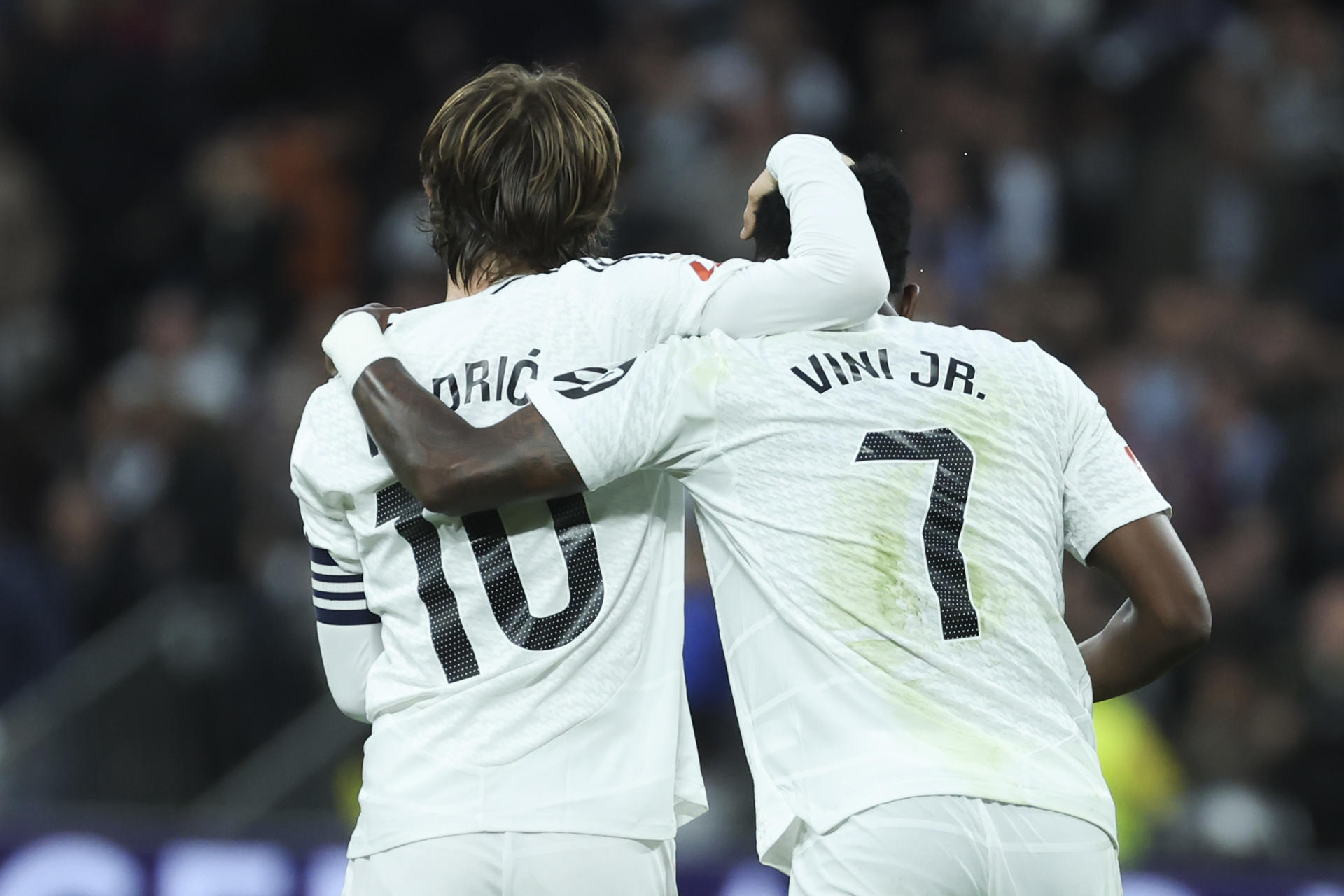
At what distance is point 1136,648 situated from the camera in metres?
3.10

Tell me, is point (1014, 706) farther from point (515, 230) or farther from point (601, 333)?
point (515, 230)

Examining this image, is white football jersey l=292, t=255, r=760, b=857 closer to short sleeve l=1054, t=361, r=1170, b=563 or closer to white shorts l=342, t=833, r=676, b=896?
white shorts l=342, t=833, r=676, b=896

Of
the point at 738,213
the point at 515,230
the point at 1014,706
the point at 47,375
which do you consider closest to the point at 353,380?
the point at 515,230

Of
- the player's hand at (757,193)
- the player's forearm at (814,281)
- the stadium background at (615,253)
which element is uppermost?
the player's hand at (757,193)

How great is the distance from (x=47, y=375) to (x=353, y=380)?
7.48 m

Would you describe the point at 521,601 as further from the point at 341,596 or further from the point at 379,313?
the point at 379,313

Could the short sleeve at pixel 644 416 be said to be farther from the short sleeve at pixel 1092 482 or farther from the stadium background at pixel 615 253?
the stadium background at pixel 615 253

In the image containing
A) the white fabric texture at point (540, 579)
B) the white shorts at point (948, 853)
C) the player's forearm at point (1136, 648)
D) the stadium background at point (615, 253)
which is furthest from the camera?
the stadium background at point (615, 253)

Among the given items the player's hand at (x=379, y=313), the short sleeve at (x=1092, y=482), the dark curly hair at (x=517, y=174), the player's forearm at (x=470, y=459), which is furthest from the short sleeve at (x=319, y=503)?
the short sleeve at (x=1092, y=482)

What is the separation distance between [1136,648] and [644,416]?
1.01 metres

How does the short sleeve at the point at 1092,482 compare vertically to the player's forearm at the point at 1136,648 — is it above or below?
above

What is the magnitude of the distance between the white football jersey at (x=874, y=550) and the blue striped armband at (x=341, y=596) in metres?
0.53

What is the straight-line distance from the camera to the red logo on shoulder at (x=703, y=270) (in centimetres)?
297

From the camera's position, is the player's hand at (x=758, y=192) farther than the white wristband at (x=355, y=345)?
Yes
